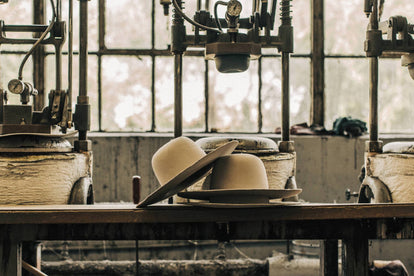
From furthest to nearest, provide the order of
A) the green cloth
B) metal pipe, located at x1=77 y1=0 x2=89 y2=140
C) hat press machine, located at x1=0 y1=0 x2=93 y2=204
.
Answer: the green cloth → metal pipe, located at x1=77 y1=0 x2=89 y2=140 → hat press machine, located at x1=0 y1=0 x2=93 y2=204

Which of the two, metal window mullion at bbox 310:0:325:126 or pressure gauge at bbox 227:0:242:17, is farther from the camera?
metal window mullion at bbox 310:0:325:126

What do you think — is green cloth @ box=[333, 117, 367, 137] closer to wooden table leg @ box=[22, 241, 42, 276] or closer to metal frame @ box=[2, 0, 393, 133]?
metal frame @ box=[2, 0, 393, 133]

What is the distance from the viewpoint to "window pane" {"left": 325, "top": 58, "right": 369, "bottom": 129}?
13.4ft

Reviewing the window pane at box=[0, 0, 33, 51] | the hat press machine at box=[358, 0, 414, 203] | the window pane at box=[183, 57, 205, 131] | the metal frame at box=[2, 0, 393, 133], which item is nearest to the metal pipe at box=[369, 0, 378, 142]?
the hat press machine at box=[358, 0, 414, 203]

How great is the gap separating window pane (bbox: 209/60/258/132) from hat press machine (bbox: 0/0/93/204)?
2.02m

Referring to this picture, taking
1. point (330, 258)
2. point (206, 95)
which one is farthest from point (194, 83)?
point (330, 258)

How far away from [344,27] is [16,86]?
9.60ft

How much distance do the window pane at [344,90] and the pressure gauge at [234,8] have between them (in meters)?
2.51

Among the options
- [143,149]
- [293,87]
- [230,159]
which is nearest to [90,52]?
[143,149]

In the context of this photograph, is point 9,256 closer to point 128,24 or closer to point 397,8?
point 128,24

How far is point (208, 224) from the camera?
1.28m

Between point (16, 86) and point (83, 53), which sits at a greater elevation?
point (83, 53)

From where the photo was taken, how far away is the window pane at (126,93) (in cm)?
395

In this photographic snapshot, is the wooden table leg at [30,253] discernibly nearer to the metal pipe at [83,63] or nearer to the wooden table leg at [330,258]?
the metal pipe at [83,63]
